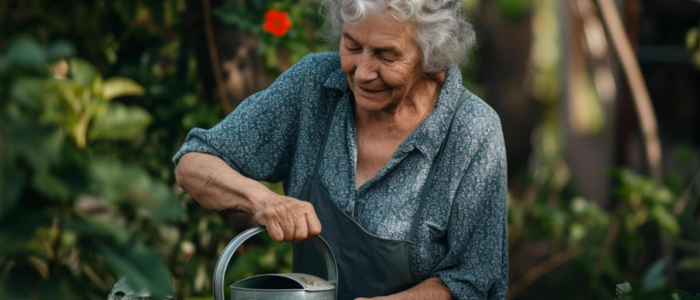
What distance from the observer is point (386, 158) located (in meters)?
2.69

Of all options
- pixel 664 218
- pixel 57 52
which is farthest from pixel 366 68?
pixel 664 218

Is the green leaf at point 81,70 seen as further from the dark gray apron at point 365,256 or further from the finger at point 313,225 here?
the dark gray apron at point 365,256

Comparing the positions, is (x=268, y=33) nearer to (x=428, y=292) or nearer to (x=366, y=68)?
(x=366, y=68)

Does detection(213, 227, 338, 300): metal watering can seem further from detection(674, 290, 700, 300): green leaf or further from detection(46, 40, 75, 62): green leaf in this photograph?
detection(46, 40, 75, 62): green leaf

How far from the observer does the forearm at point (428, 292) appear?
2.48 meters

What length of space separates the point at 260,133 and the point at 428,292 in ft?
2.11

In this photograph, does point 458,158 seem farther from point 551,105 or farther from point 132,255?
point 551,105

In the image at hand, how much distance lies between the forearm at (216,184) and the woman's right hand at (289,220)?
0.11 m

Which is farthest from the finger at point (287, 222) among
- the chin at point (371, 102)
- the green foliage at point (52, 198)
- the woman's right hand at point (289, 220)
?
the green foliage at point (52, 198)

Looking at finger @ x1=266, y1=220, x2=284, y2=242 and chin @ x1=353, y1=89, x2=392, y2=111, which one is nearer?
finger @ x1=266, y1=220, x2=284, y2=242

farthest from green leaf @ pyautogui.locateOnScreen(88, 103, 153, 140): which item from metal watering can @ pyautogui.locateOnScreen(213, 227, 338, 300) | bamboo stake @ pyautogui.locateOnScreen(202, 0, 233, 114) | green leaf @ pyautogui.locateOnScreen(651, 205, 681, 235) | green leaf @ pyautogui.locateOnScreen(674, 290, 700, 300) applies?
green leaf @ pyautogui.locateOnScreen(651, 205, 681, 235)

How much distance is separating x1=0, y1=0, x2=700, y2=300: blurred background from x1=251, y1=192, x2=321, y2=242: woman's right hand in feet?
1.12

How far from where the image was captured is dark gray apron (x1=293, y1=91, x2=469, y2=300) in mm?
2545

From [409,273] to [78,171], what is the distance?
1498 millimetres
